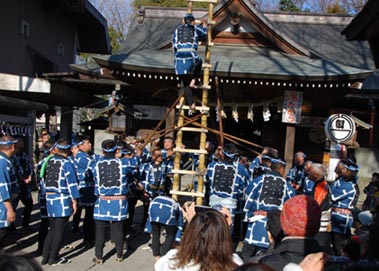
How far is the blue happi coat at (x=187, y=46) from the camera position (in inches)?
208

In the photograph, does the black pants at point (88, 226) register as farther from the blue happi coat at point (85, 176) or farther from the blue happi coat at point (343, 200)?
the blue happi coat at point (343, 200)

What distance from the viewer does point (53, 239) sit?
16.8ft

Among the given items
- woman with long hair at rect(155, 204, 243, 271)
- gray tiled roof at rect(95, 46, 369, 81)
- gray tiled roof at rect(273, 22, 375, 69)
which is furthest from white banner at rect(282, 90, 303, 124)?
woman with long hair at rect(155, 204, 243, 271)

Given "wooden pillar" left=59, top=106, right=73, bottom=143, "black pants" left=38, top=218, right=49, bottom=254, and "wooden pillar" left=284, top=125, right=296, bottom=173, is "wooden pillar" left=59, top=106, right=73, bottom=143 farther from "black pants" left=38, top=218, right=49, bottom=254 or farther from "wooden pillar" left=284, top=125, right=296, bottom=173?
"black pants" left=38, top=218, right=49, bottom=254

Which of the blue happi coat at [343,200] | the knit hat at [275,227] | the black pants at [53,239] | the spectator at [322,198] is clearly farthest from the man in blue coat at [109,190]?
the blue happi coat at [343,200]

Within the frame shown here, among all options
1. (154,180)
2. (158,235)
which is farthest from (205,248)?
(154,180)

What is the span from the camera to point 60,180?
5.08 meters

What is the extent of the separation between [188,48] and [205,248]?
3598mm

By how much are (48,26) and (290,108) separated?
10630 mm

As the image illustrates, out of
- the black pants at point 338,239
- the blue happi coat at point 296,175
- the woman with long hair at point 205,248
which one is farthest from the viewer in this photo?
the blue happi coat at point 296,175

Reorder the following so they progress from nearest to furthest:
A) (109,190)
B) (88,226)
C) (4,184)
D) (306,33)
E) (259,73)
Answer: (4,184) < (109,190) < (88,226) < (259,73) < (306,33)

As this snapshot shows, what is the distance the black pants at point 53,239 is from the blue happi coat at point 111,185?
50 cm

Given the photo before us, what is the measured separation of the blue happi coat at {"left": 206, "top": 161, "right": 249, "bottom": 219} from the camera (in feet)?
18.6

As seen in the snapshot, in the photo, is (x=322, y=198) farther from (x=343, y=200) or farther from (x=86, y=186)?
(x=86, y=186)
